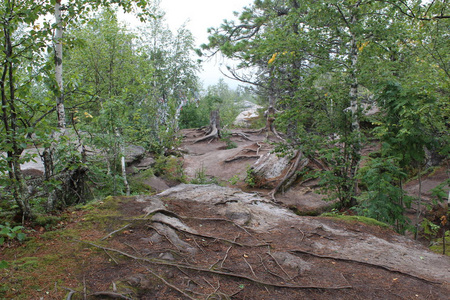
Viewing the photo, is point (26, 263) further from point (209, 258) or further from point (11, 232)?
point (209, 258)

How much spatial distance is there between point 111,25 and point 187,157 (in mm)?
8243

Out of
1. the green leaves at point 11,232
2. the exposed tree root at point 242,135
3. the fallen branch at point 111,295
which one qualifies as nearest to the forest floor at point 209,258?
the fallen branch at point 111,295

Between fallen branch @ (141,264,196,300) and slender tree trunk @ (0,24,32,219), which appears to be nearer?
fallen branch @ (141,264,196,300)

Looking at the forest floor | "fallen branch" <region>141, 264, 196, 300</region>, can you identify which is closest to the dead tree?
the forest floor

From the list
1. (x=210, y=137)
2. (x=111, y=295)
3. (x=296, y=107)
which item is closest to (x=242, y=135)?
(x=210, y=137)

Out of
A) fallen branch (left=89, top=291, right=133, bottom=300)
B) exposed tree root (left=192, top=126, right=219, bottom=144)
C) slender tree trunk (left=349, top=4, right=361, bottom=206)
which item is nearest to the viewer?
fallen branch (left=89, top=291, right=133, bottom=300)

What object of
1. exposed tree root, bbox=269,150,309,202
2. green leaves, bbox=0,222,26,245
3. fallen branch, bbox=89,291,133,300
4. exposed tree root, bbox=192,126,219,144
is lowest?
exposed tree root, bbox=269,150,309,202

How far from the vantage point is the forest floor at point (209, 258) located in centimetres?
286

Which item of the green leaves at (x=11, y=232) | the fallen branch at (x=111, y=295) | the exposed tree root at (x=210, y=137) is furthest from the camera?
the exposed tree root at (x=210, y=137)

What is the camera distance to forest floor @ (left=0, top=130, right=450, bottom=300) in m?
2.86

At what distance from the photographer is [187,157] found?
16812 mm

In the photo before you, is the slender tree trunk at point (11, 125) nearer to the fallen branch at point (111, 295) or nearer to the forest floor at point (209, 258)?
the forest floor at point (209, 258)

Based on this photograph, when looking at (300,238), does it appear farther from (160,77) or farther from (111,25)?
(160,77)

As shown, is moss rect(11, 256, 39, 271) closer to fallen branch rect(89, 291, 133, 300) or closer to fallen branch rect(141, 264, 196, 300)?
fallen branch rect(89, 291, 133, 300)
